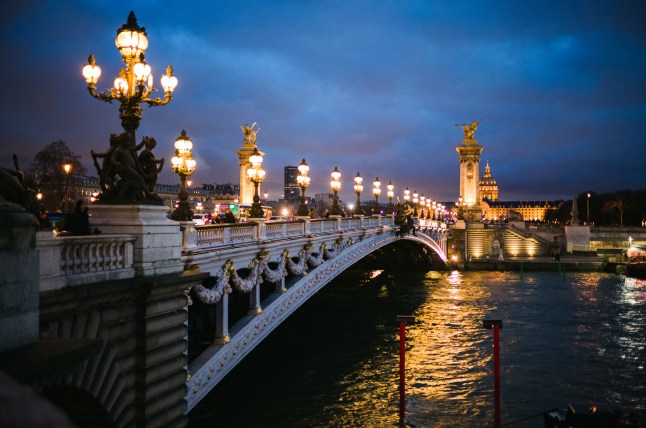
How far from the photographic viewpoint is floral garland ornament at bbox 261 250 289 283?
1892cm

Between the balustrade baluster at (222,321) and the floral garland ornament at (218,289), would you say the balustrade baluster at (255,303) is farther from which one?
the floral garland ornament at (218,289)

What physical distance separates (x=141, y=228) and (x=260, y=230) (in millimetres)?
7837

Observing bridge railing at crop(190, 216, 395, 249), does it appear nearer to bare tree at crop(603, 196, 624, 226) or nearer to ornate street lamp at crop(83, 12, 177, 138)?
ornate street lamp at crop(83, 12, 177, 138)

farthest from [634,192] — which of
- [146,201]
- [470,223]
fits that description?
[146,201]

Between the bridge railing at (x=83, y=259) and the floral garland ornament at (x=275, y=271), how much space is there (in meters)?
8.59

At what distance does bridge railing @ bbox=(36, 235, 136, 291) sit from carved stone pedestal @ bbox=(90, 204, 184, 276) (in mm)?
169

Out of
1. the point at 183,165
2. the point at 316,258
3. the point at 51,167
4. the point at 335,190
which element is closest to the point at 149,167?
the point at 183,165

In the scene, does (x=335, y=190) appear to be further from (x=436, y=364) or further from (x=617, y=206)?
(x=617, y=206)

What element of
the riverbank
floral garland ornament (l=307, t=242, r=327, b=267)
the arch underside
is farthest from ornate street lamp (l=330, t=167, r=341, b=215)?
the riverbank

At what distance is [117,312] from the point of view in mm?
10000

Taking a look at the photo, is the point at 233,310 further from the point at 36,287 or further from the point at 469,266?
the point at 469,266

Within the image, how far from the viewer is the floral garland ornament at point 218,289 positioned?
14.6 meters

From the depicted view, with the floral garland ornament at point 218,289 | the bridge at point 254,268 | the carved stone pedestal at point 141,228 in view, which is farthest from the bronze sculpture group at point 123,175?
the floral garland ornament at point 218,289

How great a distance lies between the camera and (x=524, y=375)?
21.8 m
